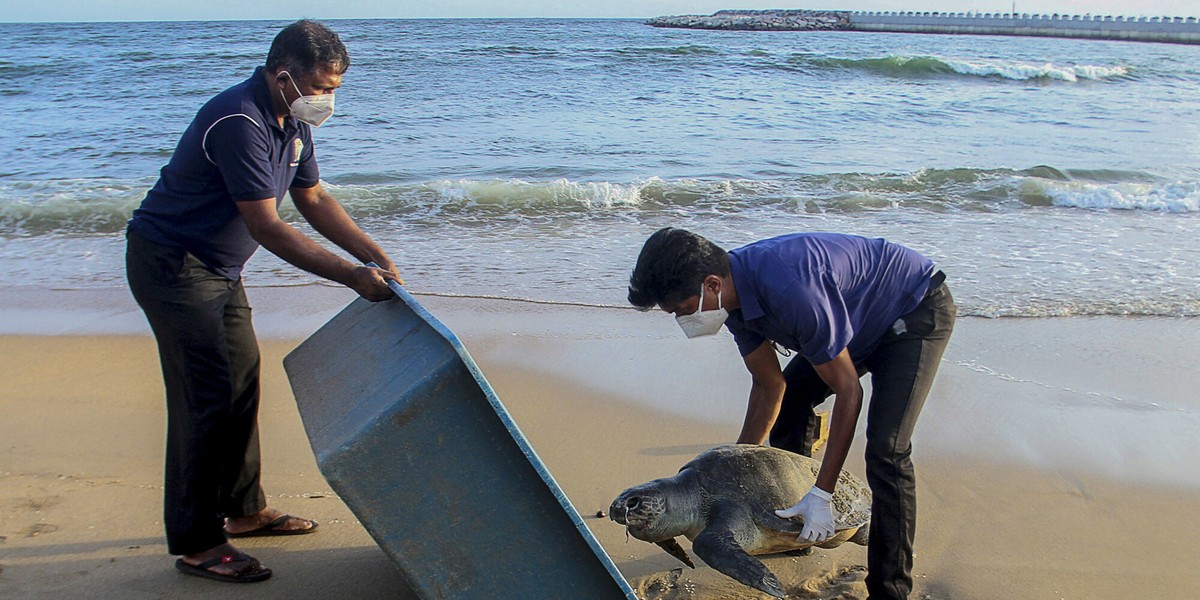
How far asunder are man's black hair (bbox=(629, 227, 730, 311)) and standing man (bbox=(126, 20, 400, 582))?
60cm

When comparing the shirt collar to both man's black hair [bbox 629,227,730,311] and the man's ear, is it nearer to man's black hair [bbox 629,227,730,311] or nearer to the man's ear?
man's black hair [bbox 629,227,730,311]

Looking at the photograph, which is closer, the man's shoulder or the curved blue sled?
the curved blue sled

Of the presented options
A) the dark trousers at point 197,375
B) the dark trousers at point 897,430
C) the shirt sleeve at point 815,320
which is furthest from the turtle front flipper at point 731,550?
the dark trousers at point 197,375

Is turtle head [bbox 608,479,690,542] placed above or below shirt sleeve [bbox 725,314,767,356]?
below

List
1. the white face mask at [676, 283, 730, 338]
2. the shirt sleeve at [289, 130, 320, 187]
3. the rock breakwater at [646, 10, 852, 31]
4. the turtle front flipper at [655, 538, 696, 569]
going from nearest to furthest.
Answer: the white face mask at [676, 283, 730, 338] < the turtle front flipper at [655, 538, 696, 569] < the shirt sleeve at [289, 130, 320, 187] < the rock breakwater at [646, 10, 852, 31]

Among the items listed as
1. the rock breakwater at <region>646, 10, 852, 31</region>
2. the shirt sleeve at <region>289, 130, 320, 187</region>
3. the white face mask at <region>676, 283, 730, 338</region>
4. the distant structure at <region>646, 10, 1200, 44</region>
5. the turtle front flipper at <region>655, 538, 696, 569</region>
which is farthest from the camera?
the rock breakwater at <region>646, 10, 852, 31</region>

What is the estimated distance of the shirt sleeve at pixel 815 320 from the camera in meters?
1.99

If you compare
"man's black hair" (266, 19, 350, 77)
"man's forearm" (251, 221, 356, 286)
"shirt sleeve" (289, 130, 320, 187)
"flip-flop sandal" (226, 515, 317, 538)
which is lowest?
"flip-flop sandal" (226, 515, 317, 538)

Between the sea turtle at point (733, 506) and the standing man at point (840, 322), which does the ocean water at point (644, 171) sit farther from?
the standing man at point (840, 322)

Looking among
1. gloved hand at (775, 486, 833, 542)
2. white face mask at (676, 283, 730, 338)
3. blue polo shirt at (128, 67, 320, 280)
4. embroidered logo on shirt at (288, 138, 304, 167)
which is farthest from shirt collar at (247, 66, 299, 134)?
gloved hand at (775, 486, 833, 542)

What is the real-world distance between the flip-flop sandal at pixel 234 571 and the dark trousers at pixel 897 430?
1.59m

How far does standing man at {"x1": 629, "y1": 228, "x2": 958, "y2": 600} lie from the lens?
2.03 metres

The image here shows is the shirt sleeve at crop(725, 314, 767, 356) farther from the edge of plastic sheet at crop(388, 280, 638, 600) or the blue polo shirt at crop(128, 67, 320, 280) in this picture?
the blue polo shirt at crop(128, 67, 320, 280)

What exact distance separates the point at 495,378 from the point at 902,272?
2.04 metres
